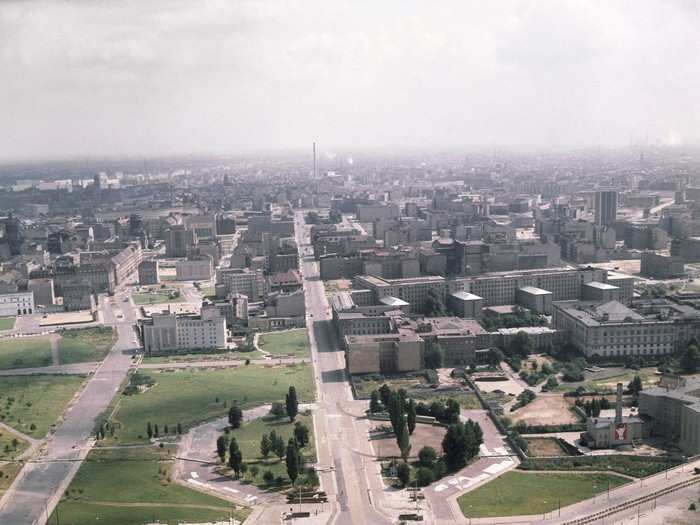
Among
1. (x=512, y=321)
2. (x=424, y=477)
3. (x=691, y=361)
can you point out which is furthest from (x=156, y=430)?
(x=691, y=361)

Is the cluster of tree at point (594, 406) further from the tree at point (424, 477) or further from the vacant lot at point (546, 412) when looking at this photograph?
the tree at point (424, 477)

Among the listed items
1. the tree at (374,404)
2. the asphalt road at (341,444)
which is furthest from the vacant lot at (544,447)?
the tree at (374,404)

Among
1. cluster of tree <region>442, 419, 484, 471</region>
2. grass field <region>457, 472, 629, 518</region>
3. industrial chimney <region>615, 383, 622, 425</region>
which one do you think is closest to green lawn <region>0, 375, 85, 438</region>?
cluster of tree <region>442, 419, 484, 471</region>

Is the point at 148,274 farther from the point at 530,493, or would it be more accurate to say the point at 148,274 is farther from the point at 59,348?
the point at 530,493

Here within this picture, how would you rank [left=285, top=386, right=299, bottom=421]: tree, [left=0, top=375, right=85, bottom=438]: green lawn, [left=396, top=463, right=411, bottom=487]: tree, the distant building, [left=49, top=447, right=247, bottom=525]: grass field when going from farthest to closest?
the distant building, [left=0, top=375, right=85, bottom=438]: green lawn, [left=285, top=386, right=299, bottom=421]: tree, [left=396, top=463, right=411, bottom=487]: tree, [left=49, top=447, right=247, bottom=525]: grass field

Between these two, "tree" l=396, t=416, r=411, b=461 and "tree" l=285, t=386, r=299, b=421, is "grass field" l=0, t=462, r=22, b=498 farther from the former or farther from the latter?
"tree" l=396, t=416, r=411, b=461

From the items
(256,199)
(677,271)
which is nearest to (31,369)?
(677,271)
